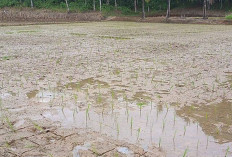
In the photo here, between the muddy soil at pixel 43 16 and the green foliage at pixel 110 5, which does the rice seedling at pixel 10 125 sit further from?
the green foliage at pixel 110 5

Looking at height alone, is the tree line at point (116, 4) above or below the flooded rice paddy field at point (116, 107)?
above

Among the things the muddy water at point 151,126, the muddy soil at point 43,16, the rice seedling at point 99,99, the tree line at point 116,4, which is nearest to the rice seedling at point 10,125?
the muddy water at point 151,126

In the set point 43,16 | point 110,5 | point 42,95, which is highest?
point 110,5

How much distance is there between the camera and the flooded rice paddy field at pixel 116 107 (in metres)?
2.59

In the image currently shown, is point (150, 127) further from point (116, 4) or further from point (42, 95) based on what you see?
point (116, 4)

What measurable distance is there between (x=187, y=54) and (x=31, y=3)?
A: 93.0 ft

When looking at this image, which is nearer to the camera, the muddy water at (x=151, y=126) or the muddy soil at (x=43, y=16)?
the muddy water at (x=151, y=126)

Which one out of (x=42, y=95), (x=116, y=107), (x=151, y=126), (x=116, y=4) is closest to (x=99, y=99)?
(x=116, y=107)

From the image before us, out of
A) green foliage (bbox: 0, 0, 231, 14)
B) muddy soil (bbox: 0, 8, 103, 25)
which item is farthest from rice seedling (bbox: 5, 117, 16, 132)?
green foliage (bbox: 0, 0, 231, 14)

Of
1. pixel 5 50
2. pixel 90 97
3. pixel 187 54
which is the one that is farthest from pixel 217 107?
pixel 5 50

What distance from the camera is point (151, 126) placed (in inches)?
120

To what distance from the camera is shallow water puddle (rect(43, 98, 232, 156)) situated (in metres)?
2.58

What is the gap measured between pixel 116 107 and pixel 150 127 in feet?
2.29

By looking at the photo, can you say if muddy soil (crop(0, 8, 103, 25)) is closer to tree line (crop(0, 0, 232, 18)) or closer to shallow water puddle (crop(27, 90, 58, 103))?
tree line (crop(0, 0, 232, 18))
